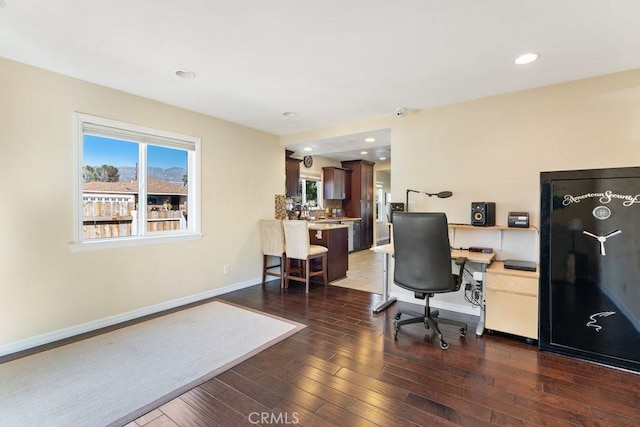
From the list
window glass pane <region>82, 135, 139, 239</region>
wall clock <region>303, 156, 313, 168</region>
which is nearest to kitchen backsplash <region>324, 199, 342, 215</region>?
wall clock <region>303, 156, 313, 168</region>

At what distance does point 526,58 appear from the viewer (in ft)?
7.98

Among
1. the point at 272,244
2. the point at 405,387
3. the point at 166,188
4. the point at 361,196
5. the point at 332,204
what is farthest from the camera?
the point at 332,204

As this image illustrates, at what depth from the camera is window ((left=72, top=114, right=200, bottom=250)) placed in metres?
2.99

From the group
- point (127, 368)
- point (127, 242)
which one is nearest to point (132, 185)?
point (127, 242)

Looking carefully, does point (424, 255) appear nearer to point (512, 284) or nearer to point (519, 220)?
point (512, 284)

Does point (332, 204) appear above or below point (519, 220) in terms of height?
above

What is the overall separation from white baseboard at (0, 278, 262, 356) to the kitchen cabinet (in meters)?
3.95

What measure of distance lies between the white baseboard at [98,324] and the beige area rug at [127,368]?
231 millimetres

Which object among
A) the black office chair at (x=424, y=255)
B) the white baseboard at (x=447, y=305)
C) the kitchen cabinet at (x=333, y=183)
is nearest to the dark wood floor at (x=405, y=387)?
the black office chair at (x=424, y=255)

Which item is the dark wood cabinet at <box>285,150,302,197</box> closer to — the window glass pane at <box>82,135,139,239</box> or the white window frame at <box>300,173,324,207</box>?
the white window frame at <box>300,173,324,207</box>

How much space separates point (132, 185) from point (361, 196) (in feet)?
17.8

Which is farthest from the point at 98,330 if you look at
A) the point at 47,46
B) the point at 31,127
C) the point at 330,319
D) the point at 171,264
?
the point at 47,46

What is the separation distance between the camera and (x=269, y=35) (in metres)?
2.12

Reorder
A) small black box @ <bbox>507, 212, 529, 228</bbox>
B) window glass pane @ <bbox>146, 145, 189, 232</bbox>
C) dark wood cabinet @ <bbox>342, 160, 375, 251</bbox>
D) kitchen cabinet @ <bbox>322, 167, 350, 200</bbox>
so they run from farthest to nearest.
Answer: dark wood cabinet @ <bbox>342, 160, 375, 251</bbox>, kitchen cabinet @ <bbox>322, 167, 350, 200</bbox>, window glass pane @ <bbox>146, 145, 189, 232</bbox>, small black box @ <bbox>507, 212, 529, 228</bbox>
